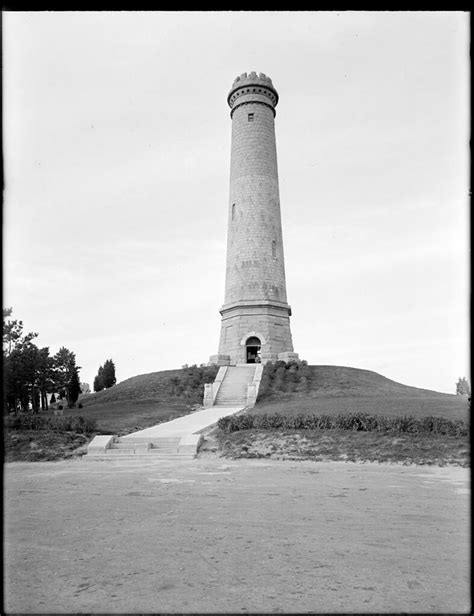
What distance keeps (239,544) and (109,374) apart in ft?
180

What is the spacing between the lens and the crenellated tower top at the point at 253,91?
40.7 metres

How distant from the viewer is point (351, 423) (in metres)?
15.7

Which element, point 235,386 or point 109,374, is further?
point 109,374

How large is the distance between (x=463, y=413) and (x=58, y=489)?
14.2 m

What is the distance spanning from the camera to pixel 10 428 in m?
18.0

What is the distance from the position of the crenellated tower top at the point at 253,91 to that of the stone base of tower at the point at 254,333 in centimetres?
1595

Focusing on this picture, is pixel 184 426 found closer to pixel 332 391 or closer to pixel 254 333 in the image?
pixel 332 391

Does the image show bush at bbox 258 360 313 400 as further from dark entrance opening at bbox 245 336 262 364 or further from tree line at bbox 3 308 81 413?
tree line at bbox 3 308 81 413

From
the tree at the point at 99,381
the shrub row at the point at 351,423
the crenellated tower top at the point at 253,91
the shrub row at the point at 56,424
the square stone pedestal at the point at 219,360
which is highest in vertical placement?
the crenellated tower top at the point at 253,91

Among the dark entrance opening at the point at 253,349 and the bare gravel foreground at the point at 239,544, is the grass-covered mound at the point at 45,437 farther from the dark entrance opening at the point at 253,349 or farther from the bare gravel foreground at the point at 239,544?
the dark entrance opening at the point at 253,349

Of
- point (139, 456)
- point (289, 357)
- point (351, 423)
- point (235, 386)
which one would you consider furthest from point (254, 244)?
point (139, 456)

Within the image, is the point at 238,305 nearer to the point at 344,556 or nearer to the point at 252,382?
the point at 252,382

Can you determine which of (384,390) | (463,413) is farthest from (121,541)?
(384,390)

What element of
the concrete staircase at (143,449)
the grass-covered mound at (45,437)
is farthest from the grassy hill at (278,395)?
the concrete staircase at (143,449)
